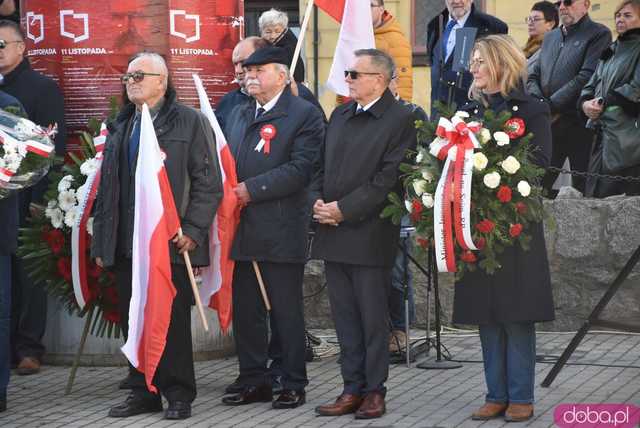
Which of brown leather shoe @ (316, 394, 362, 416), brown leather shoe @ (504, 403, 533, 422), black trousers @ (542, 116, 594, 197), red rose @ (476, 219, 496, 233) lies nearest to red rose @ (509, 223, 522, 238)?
red rose @ (476, 219, 496, 233)

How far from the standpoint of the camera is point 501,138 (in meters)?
7.30

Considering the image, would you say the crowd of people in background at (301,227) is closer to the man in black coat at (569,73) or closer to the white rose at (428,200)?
the white rose at (428,200)

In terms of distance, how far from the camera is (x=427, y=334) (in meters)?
9.69

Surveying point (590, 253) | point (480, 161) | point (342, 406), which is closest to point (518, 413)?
point (342, 406)

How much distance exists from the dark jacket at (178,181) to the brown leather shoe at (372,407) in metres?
1.21

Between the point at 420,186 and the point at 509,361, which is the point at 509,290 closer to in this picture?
the point at 509,361

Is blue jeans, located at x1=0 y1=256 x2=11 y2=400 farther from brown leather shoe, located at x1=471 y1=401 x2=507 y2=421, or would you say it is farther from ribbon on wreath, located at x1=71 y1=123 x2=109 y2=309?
brown leather shoe, located at x1=471 y1=401 x2=507 y2=421

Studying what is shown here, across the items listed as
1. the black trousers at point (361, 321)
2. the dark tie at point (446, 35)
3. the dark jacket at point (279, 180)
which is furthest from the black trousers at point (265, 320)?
the dark tie at point (446, 35)

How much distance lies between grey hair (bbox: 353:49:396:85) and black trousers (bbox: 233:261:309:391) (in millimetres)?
1211

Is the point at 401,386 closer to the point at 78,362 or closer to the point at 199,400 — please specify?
the point at 199,400

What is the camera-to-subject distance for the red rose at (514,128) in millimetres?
7398

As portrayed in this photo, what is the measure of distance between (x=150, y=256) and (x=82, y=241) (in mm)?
903

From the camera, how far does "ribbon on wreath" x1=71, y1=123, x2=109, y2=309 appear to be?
8539 millimetres

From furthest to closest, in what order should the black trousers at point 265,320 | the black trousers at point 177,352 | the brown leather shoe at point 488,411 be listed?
the black trousers at point 265,320
the black trousers at point 177,352
the brown leather shoe at point 488,411
